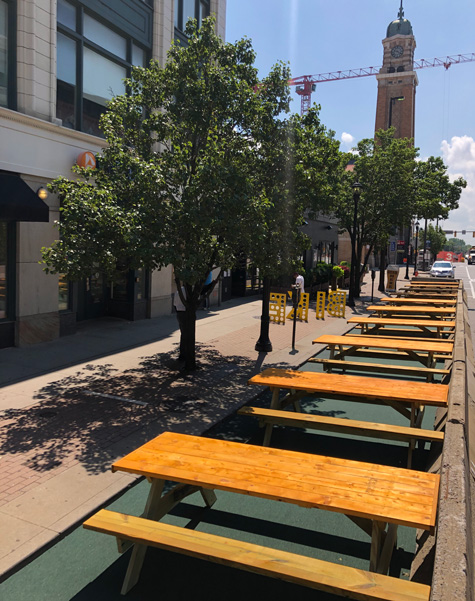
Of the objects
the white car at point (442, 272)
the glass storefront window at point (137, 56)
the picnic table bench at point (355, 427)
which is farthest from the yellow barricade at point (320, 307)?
the white car at point (442, 272)

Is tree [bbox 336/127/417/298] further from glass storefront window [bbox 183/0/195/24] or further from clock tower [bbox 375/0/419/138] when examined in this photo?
clock tower [bbox 375/0/419/138]

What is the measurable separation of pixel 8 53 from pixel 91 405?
862 cm

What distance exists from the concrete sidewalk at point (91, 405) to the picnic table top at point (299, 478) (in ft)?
4.07

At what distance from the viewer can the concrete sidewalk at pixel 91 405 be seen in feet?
15.8

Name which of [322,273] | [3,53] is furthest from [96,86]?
A: [322,273]

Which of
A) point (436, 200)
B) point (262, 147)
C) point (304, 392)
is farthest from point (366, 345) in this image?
point (436, 200)

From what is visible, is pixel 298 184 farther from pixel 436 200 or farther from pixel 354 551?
pixel 436 200

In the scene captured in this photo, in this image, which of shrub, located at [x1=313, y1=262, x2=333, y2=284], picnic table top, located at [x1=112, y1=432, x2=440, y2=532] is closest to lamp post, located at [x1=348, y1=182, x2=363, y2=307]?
shrub, located at [x1=313, y1=262, x2=333, y2=284]

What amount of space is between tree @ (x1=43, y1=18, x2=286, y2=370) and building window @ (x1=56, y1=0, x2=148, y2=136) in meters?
3.47

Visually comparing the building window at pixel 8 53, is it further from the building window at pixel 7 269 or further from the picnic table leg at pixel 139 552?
the picnic table leg at pixel 139 552

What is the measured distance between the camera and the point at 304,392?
6.76 metres

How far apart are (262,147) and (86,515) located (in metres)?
7.38

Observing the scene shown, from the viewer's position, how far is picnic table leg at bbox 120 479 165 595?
12.1 feet

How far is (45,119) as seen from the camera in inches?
472
